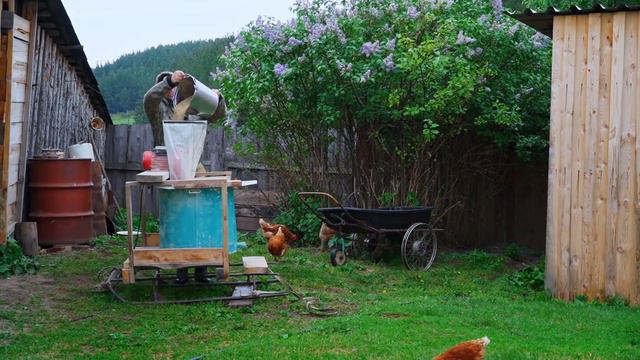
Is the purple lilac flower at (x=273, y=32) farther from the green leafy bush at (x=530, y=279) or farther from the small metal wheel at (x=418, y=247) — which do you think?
the green leafy bush at (x=530, y=279)

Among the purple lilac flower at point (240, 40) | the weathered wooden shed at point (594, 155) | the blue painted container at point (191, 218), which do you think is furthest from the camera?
the purple lilac flower at point (240, 40)

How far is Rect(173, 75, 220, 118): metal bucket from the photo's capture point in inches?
314

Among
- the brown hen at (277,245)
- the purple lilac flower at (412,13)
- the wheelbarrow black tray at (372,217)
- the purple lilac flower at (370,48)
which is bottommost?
the brown hen at (277,245)

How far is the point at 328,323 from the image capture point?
648 centimetres

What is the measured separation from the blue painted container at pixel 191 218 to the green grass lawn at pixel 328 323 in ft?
1.83

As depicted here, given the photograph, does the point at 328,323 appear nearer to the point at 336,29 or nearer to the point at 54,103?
the point at 336,29

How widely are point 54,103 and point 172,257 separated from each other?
5337mm

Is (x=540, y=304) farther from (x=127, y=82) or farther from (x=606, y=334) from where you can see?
(x=127, y=82)

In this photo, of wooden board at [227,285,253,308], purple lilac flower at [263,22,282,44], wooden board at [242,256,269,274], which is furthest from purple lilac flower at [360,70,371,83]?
wooden board at [227,285,253,308]

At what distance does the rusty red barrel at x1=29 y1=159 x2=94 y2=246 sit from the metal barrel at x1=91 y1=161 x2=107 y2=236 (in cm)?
74

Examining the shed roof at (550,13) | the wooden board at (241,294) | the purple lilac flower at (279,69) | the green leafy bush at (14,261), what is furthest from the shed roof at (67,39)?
the shed roof at (550,13)

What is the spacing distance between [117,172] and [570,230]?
29.6 feet

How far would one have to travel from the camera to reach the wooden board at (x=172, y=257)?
7.26 metres

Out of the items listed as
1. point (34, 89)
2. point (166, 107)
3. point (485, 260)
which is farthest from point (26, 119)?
point (485, 260)
